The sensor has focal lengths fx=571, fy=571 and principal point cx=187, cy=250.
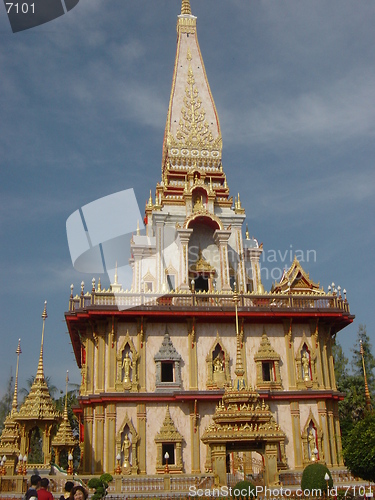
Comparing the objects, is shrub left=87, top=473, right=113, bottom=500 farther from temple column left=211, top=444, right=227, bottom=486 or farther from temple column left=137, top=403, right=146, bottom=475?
temple column left=137, top=403, right=146, bottom=475

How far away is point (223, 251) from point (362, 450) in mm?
15447

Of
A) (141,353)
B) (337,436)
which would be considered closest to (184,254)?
(141,353)

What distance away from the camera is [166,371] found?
26141 millimetres

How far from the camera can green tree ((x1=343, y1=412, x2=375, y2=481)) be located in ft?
A: 57.7

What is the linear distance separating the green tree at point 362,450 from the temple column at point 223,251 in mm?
12986

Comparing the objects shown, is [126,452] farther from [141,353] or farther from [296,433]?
[296,433]

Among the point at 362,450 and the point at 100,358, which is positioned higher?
the point at 100,358

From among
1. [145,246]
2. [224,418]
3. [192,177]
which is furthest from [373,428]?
[192,177]

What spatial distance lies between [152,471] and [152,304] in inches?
284

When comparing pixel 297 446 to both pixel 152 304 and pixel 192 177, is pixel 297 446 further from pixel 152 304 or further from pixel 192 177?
pixel 192 177

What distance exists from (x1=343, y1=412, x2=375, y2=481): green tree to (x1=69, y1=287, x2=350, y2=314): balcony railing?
29.2 feet

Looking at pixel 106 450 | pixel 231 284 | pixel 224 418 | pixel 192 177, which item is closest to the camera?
pixel 224 418

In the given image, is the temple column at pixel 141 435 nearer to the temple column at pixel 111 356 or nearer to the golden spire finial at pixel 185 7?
the temple column at pixel 111 356

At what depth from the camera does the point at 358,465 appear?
1789 centimetres
